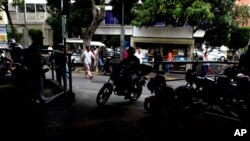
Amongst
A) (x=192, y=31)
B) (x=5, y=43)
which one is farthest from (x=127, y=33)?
(x=5, y=43)

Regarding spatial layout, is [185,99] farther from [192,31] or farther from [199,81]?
[192,31]

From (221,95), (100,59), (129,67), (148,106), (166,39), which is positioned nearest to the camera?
(221,95)

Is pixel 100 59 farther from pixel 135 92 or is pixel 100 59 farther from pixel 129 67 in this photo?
pixel 129 67

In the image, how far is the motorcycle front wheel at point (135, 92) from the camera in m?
9.12

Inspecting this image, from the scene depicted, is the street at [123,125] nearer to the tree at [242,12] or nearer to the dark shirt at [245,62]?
the dark shirt at [245,62]

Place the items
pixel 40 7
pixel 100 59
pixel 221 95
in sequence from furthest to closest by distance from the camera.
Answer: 1. pixel 40 7
2. pixel 100 59
3. pixel 221 95

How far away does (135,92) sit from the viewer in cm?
924

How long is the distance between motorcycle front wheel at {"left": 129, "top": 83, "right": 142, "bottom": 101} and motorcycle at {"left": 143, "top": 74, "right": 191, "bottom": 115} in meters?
1.59

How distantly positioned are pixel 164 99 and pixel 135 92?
82.4 inches

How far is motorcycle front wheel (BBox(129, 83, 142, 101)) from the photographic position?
9.12 meters

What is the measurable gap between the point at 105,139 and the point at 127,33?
2469 cm

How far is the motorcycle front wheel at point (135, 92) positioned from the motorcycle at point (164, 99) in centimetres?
159

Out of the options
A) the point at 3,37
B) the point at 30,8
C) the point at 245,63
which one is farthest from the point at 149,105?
the point at 30,8

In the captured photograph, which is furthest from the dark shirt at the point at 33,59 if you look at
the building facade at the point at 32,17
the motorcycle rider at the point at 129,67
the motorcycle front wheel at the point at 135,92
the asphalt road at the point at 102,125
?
the building facade at the point at 32,17
